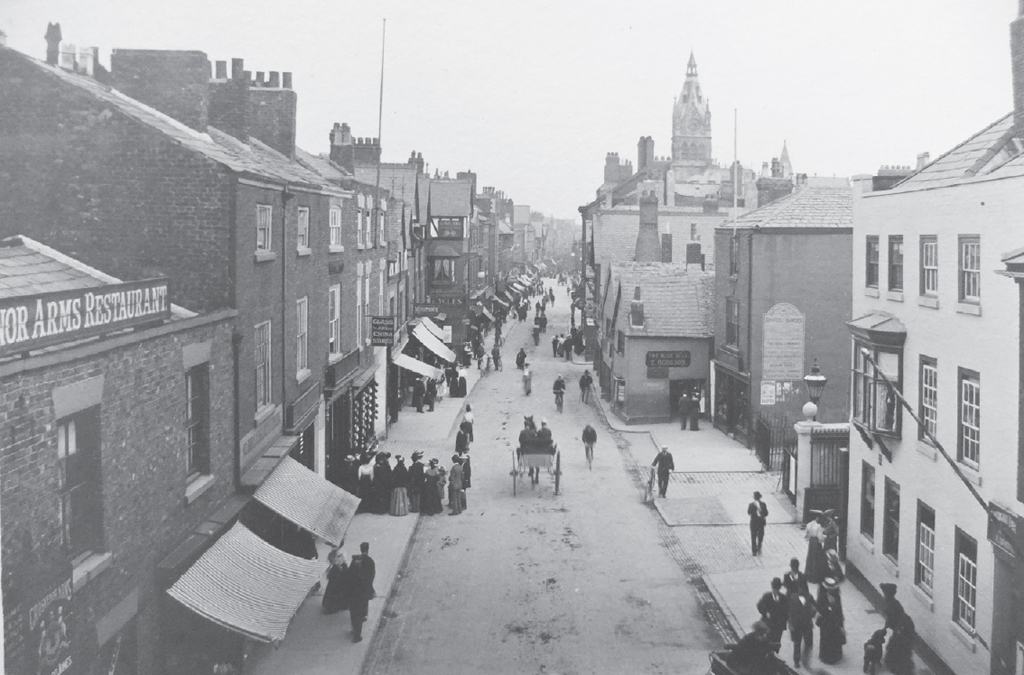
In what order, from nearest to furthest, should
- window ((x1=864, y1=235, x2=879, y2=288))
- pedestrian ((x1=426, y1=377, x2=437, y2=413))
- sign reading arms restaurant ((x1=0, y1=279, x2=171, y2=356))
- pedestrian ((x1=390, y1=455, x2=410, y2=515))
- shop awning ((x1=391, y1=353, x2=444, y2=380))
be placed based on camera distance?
sign reading arms restaurant ((x1=0, y1=279, x2=171, y2=356)), window ((x1=864, y1=235, x2=879, y2=288)), pedestrian ((x1=390, y1=455, x2=410, y2=515)), shop awning ((x1=391, y1=353, x2=444, y2=380)), pedestrian ((x1=426, y1=377, x2=437, y2=413))

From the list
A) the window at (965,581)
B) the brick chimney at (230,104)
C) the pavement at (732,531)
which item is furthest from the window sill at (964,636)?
the brick chimney at (230,104)

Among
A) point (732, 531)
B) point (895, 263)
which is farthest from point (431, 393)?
point (895, 263)

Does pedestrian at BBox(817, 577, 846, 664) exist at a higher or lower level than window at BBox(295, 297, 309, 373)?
lower

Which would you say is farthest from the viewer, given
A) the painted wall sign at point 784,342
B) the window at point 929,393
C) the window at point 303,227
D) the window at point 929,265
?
the painted wall sign at point 784,342

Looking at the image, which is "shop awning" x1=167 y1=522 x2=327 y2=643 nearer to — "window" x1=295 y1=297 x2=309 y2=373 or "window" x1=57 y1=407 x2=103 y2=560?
"window" x1=57 y1=407 x2=103 y2=560

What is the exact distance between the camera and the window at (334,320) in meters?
25.3

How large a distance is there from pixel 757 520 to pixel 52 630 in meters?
15.0

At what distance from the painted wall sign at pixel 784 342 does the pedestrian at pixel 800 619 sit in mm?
18590

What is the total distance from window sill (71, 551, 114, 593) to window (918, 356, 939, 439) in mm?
12529

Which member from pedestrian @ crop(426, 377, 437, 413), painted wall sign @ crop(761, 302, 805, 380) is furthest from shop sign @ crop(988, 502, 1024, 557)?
pedestrian @ crop(426, 377, 437, 413)

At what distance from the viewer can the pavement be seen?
17.1m

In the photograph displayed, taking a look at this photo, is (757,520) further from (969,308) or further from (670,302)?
(670,302)

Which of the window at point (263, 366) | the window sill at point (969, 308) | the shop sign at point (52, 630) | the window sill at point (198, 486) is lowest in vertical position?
the shop sign at point (52, 630)

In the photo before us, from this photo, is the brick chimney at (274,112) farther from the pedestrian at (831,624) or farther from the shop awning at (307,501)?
the pedestrian at (831,624)
